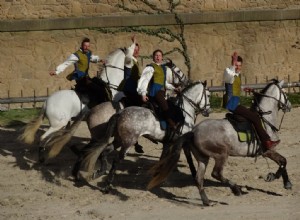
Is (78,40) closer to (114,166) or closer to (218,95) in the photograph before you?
(218,95)

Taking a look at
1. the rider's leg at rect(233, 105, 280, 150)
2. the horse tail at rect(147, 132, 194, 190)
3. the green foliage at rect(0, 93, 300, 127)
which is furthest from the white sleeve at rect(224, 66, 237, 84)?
the green foliage at rect(0, 93, 300, 127)

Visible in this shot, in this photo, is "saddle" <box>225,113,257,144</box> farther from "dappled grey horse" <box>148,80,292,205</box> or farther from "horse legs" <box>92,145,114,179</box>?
"horse legs" <box>92,145,114,179</box>

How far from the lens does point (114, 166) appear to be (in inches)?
526

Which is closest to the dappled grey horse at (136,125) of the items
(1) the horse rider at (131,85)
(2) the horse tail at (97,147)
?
(2) the horse tail at (97,147)

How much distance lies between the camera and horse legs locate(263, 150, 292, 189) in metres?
12.9

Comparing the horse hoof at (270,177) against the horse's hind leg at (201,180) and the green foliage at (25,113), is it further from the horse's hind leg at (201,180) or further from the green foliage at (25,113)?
the green foliage at (25,113)

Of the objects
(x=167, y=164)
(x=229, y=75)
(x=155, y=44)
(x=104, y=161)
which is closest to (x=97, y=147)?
(x=104, y=161)

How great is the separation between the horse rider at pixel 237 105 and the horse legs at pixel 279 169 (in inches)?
5.5

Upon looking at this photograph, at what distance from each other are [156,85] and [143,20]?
7.64 metres

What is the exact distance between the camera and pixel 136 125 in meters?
13.2

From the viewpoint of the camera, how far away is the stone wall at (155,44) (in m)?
20.5

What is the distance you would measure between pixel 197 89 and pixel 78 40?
733 cm

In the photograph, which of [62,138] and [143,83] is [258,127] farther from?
[62,138]

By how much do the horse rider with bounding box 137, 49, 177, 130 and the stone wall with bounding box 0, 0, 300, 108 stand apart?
718 cm
